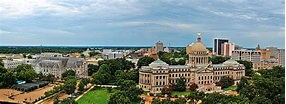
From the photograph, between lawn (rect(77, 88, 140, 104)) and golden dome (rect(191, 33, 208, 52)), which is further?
golden dome (rect(191, 33, 208, 52))

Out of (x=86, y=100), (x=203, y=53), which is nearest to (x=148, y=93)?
(x=86, y=100)

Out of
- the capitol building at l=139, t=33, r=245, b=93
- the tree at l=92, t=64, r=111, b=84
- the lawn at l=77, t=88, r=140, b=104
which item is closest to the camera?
the lawn at l=77, t=88, r=140, b=104

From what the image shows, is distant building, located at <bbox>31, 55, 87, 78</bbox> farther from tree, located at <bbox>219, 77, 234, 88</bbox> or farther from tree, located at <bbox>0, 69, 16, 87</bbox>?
tree, located at <bbox>219, 77, 234, 88</bbox>

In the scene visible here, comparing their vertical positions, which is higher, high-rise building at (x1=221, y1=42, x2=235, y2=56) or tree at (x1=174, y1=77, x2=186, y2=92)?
high-rise building at (x1=221, y1=42, x2=235, y2=56)

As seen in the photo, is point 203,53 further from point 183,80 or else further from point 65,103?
point 65,103

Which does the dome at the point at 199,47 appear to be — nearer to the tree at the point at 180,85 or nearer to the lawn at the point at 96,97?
the tree at the point at 180,85

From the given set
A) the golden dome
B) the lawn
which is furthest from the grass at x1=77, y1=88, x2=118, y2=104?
the golden dome
